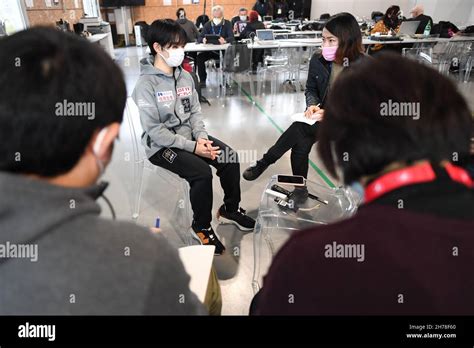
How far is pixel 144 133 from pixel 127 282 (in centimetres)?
142

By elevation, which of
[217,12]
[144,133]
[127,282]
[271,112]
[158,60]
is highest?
[217,12]

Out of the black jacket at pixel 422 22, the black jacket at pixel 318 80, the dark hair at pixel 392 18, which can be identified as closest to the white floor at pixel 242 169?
the black jacket at pixel 318 80

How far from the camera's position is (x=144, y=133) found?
188 cm

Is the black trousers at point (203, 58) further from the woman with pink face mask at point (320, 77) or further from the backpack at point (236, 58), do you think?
the woman with pink face mask at point (320, 77)

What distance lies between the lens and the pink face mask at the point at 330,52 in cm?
207

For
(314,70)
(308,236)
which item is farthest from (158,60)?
(308,236)

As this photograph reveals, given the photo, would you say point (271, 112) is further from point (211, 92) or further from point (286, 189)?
point (286, 189)

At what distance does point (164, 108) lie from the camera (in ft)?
6.12

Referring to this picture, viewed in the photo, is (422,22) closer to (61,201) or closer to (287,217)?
(287,217)

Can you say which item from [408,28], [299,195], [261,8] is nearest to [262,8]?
[261,8]

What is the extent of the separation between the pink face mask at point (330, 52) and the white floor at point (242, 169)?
2.13 ft

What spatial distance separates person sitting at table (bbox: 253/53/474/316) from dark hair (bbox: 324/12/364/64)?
61.9 inches

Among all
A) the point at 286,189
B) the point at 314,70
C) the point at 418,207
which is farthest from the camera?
the point at 314,70

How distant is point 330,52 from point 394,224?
184 centimetres
